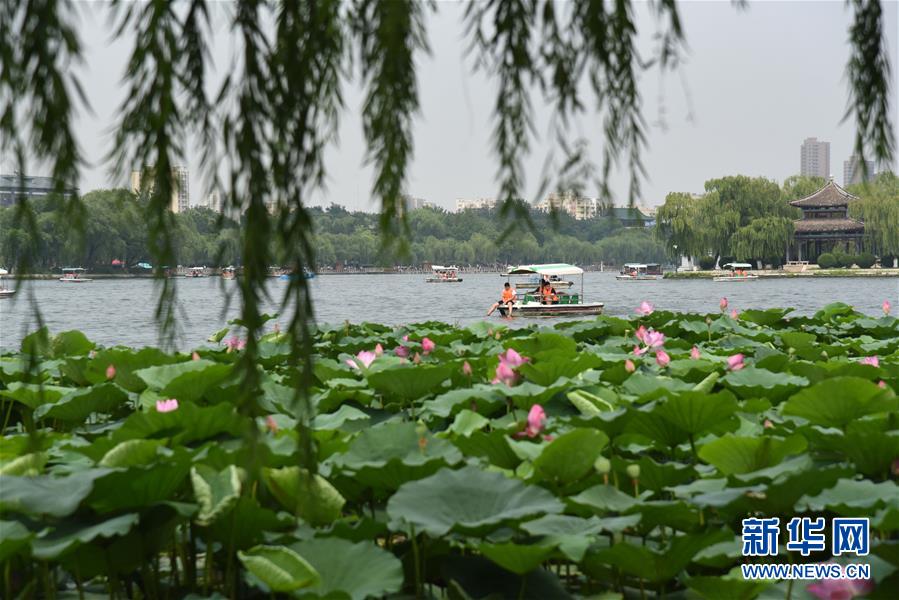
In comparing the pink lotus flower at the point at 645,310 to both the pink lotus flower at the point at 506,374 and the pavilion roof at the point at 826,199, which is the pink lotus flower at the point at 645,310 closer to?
the pink lotus flower at the point at 506,374

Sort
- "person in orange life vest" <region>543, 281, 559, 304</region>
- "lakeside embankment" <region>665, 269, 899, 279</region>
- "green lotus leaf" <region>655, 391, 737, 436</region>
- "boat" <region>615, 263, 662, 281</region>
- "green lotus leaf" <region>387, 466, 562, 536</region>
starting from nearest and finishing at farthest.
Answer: "green lotus leaf" <region>387, 466, 562, 536</region>
"green lotus leaf" <region>655, 391, 737, 436</region>
"person in orange life vest" <region>543, 281, 559, 304</region>
"lakeside embankment" <region>665, 269, 899, 279</region>
"boat" <region>615, 263, 662, 281</region>

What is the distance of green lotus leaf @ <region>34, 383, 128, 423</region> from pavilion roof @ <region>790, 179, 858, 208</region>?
55168mm

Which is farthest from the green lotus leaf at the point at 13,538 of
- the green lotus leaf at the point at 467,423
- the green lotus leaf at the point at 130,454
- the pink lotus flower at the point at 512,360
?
the pink lotus flower at the point at 512,360

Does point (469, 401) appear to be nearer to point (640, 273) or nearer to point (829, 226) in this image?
point (829, 226)

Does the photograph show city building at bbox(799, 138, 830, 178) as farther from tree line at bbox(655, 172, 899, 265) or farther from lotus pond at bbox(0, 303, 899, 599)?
lotus pond at bbox(0, 303, 899, 599)

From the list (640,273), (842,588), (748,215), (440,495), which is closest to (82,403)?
(440,495)

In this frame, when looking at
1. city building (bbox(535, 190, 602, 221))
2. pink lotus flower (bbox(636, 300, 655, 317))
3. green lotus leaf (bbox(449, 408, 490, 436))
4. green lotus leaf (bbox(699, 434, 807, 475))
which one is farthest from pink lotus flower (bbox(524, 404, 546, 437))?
pink lotus flower (bbox(636, 300, 655, 317))

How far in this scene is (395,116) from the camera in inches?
33.9

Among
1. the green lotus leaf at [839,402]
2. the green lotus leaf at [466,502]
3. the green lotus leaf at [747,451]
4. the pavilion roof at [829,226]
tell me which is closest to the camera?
the green lotus leaf at [466,502]

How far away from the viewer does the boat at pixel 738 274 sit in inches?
1913

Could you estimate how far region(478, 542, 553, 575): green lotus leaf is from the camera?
115cm

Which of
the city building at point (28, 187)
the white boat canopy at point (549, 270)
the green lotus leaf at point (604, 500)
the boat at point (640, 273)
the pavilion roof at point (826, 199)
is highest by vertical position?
the pavilion roof at point (826, 199)

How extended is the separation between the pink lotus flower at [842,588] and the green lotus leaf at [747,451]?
30cm

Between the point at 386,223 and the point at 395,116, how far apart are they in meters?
0.10
